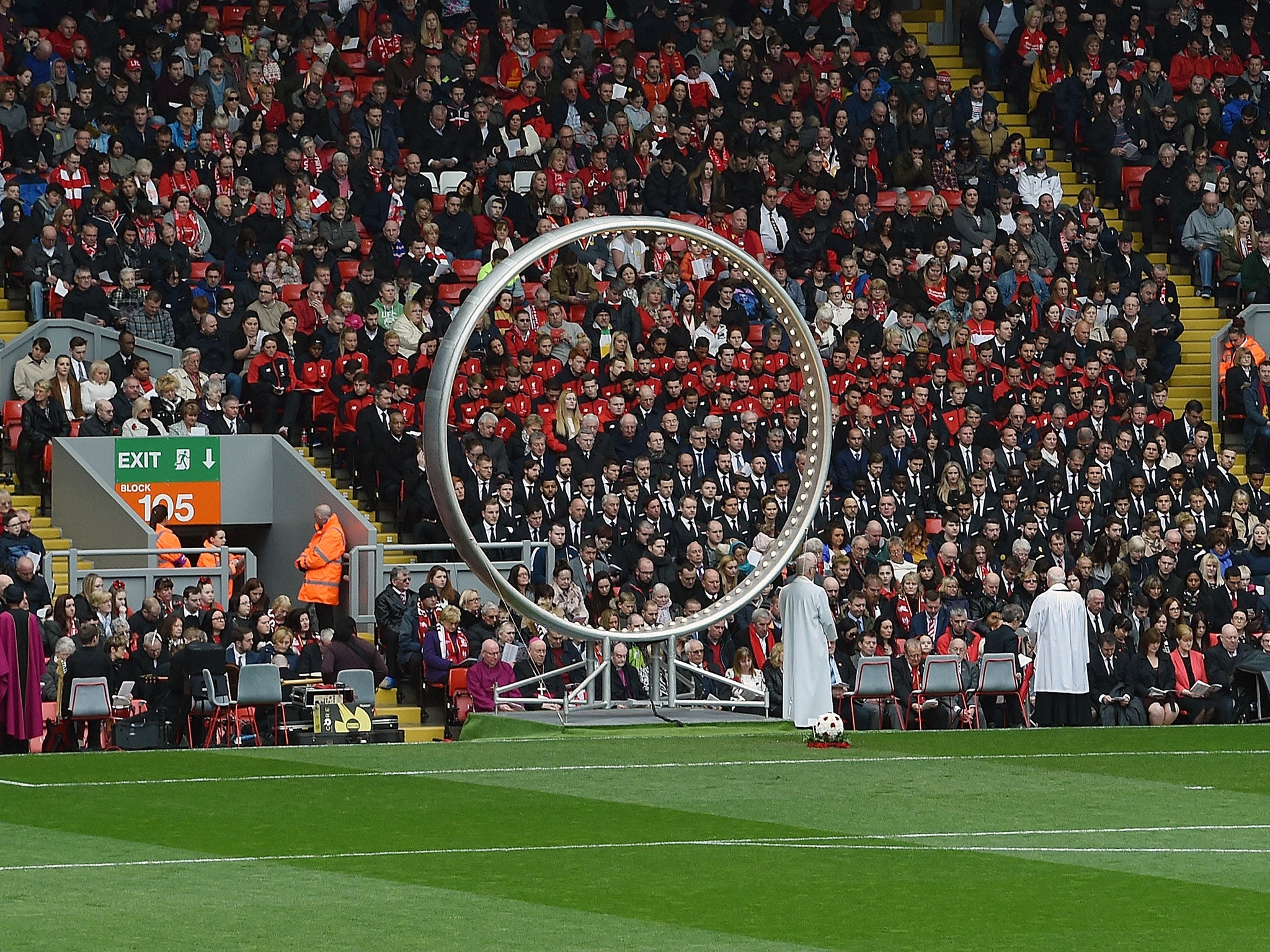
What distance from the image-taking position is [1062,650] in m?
20.7

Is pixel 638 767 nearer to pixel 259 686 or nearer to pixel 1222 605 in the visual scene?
pixel 259 686

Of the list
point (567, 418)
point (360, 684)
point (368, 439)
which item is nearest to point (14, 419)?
point (368, 439)

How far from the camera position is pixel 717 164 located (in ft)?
90.8

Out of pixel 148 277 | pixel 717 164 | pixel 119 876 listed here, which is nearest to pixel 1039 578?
pixel 717 164

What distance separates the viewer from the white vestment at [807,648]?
18.8m

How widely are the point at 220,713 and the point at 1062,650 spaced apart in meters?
7.30

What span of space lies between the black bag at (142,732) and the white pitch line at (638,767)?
301 centimetres

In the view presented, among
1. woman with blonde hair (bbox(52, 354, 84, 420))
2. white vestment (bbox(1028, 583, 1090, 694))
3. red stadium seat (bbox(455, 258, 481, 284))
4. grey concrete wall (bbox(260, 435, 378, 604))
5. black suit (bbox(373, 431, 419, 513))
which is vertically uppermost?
Result: red stadium seat (bbox(455, 258, 481, 284))

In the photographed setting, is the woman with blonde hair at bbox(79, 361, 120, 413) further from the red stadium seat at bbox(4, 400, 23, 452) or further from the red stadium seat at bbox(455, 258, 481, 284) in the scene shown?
the red stadium seat at bbox(455, 258, 481, 284)

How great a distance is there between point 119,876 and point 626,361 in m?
12.6

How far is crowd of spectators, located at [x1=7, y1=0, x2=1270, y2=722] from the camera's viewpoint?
22.2 metres

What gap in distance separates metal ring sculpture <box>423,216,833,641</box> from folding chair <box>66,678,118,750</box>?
3.06m

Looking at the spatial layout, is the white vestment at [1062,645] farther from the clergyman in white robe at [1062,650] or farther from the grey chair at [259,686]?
the grey chair at [259,686]

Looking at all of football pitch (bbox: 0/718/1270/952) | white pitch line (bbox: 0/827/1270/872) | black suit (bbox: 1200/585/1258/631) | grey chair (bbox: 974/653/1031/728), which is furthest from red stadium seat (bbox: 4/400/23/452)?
black suit (bbox: 1200/585/1258/631)
